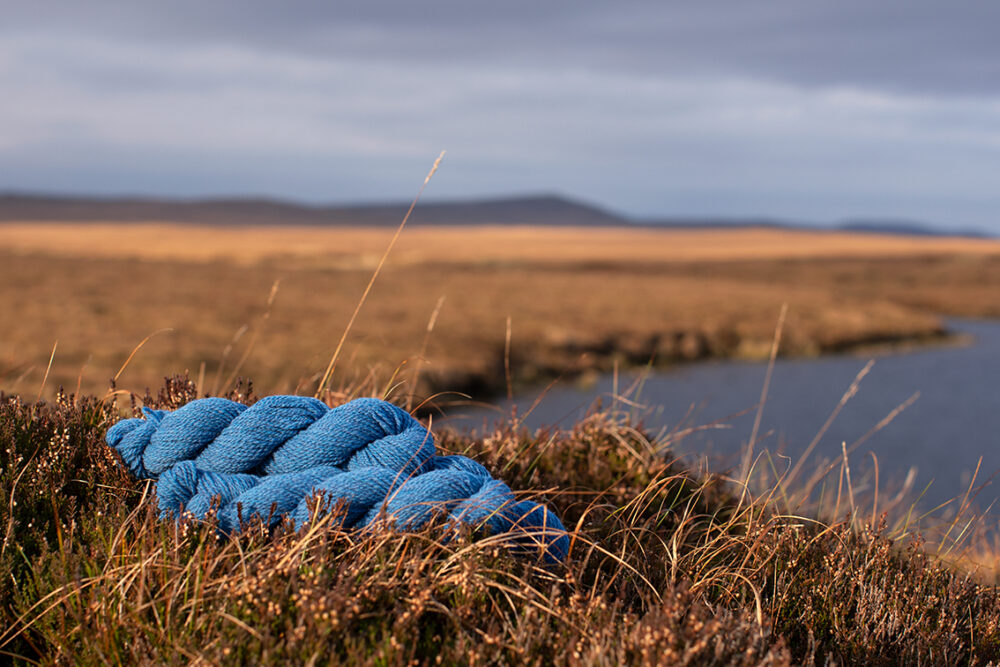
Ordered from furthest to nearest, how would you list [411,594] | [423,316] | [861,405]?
[423,316], [861,405], [411,594]

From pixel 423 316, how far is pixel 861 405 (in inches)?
554

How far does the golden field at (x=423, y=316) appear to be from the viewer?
17.1 metres

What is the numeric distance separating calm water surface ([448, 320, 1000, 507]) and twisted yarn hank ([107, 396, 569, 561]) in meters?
7.74

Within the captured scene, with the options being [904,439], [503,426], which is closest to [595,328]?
[904,439]

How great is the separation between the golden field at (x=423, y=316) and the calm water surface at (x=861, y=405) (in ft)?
5.63

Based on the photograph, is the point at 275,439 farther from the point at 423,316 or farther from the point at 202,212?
the point at 202,212

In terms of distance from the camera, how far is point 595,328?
26.0m

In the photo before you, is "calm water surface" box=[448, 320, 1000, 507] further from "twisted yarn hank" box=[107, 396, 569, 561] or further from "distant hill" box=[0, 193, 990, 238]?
"distant hill" box=[0, 193, 990, 238]

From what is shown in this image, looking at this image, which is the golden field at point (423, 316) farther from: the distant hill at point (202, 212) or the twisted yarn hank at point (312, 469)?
the distant hill at point (202, 212)

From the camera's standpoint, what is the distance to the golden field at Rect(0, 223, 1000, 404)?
56.1ft

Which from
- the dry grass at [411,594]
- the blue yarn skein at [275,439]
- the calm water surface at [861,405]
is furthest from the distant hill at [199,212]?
the dry grass at [411,594]

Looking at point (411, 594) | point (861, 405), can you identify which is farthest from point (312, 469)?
point (861, 405)

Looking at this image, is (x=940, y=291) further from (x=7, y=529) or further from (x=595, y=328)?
(x=7, y=529)

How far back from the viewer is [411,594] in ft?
→ 7.68
